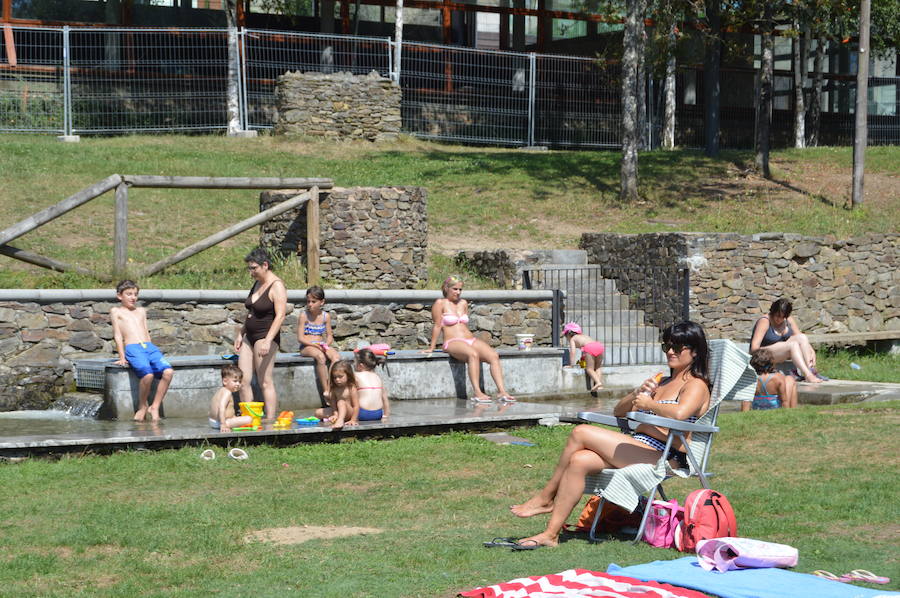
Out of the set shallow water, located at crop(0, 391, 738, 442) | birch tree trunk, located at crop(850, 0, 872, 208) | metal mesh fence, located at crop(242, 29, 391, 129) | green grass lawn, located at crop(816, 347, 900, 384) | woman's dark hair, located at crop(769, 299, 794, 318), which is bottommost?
green grass lawn, located at crop(816, 347, 900, 384)

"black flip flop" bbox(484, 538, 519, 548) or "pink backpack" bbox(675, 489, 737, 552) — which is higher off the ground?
"pink backpack" bbox(675, 489, 737, 552)

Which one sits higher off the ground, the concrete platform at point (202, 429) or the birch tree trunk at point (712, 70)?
the birch tree trunk at point (712, 70)

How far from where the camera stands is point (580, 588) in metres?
5.28

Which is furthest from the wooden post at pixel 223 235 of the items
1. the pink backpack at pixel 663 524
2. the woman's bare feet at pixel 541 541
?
the pink backpack at pixel 663 524

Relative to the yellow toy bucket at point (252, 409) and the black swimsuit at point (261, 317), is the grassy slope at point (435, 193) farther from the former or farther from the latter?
the yellow toy bucket at point (252, 409)

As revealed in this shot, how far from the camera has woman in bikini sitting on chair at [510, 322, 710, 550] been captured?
21.0 ft

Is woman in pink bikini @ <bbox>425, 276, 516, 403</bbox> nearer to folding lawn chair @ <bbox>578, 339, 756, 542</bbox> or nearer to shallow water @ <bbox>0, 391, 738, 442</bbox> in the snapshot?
shallow water @ <bbox>0, 391, 738, 442</bbox>

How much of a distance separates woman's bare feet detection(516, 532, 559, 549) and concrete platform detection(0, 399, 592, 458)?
396 cm

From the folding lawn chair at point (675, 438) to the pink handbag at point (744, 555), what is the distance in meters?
0.66

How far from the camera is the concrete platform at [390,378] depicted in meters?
11.1

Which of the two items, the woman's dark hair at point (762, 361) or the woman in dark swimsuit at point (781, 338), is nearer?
the woman's dark hair at point (762, 361)

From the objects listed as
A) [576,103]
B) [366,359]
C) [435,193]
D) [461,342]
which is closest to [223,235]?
[461,342]

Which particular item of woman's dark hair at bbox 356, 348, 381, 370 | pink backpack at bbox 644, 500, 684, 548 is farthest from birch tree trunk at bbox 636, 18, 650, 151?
pink backpack at bbox 644, 500, 684, 548

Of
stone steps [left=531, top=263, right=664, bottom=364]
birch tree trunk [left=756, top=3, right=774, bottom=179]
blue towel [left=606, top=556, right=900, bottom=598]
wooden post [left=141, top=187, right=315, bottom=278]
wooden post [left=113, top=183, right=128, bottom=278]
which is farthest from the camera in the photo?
birch tree trunk [left=756, top=3, right=774, bottom=179]
